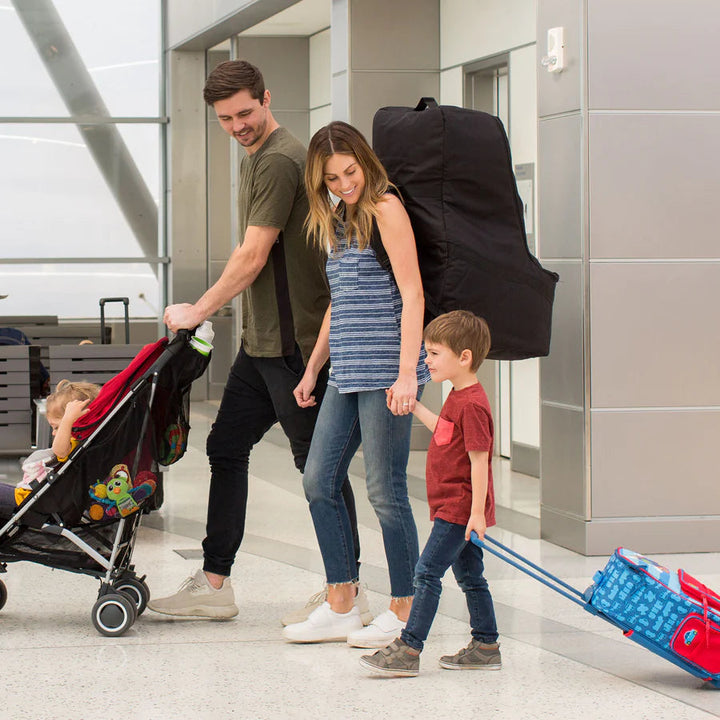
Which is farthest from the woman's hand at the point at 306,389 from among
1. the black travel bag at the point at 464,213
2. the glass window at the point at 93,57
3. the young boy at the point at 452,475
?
the glass window at the point at 93,57

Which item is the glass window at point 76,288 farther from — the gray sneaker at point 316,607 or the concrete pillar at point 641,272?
the gray sneaker at point 316,607

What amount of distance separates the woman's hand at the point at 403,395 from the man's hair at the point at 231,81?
1139 millimetres

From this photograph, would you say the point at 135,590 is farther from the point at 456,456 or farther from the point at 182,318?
the point at 456,456

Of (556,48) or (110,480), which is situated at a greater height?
(556,48)

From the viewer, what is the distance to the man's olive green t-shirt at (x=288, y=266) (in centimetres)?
427

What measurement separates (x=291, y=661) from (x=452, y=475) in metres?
0.86

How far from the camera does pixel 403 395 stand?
12.6 ft

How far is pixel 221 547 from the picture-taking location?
452cm

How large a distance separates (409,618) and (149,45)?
37.5ft

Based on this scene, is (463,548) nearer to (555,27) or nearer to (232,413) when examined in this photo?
(232,413)

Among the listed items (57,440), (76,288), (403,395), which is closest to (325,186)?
(403,395)

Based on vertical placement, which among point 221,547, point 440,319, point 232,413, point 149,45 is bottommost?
point 221,547

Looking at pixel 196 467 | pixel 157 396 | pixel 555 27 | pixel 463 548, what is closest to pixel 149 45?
pixel 196 467

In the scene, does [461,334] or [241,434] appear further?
[241,434]
